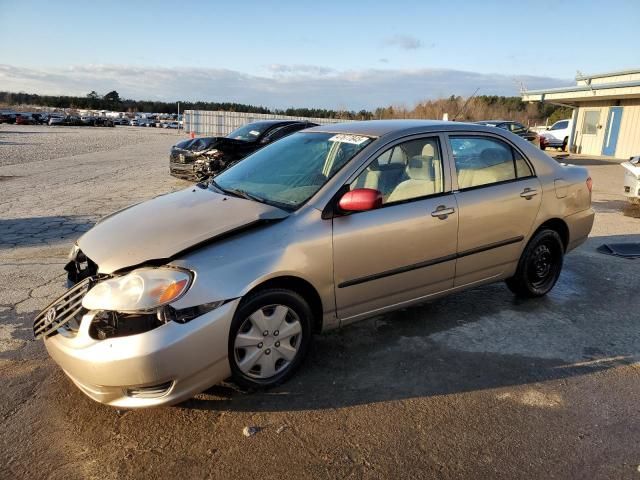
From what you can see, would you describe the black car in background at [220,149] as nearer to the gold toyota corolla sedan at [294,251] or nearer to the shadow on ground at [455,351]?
the gold toyota corolla sedan at [294,251]

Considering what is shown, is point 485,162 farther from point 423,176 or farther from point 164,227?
point 164,227

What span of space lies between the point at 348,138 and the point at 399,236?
0.90 metres

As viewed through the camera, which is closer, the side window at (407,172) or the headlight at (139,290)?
the headlight at (139,290)

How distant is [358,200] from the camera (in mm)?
3236

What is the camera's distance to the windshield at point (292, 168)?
11.5 feet

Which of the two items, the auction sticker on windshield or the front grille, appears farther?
the auction sticker on windshield

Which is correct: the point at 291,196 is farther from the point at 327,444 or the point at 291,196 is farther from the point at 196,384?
the point at 327,444

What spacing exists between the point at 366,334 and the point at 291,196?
4.32 ft

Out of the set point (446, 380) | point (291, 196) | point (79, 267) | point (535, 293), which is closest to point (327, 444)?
point (446, 380)

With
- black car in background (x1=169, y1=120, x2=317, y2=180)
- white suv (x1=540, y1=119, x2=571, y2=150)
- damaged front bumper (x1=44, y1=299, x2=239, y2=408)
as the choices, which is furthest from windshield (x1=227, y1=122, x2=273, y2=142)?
white suv (x1=540, y1=119, x2=571, y2=150)

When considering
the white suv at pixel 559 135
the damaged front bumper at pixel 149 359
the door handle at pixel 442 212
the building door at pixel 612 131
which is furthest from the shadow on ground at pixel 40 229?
the white suv at pixel 559 135

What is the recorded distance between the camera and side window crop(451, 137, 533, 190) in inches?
159

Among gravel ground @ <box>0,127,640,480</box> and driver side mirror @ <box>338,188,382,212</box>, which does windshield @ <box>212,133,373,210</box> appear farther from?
gravel ground @ <box>0,127,640,480</box>

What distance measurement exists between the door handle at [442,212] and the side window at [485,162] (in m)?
0.27
